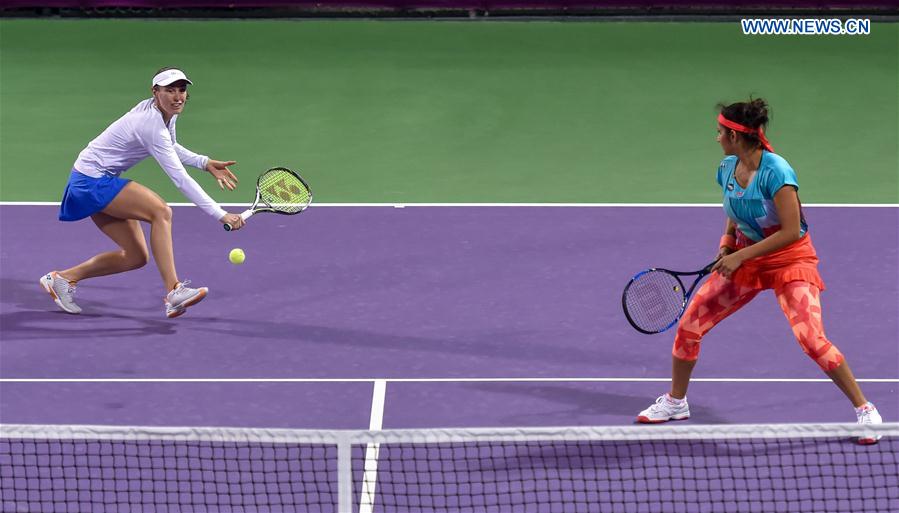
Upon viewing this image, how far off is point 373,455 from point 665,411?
5.52 feet

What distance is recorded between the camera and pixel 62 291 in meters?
9.77

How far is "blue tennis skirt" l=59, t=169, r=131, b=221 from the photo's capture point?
373 inches

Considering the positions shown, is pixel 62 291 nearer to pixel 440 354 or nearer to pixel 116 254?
pixel 116 254

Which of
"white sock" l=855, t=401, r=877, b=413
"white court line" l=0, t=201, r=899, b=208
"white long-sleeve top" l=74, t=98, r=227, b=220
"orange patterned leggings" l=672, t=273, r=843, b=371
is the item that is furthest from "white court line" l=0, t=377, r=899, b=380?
"white court line" l=0, t=201, r=899, b=208

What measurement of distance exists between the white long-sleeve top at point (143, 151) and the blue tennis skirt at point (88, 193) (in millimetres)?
53

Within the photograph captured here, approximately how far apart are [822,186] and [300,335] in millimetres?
5329

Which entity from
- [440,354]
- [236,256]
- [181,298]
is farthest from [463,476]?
[236,256]

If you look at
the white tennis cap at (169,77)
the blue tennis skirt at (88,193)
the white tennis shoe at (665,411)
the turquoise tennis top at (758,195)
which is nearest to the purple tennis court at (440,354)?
the white tennis shoe at (665,411)

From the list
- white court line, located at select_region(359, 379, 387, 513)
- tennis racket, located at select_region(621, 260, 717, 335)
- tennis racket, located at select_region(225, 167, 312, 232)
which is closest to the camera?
white court line, located at select_region(359, 379, 387, 513)

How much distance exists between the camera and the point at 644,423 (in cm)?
796

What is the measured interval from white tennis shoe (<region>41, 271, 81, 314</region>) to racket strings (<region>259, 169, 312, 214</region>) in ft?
4.64

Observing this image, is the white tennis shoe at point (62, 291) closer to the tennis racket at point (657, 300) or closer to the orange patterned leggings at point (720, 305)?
the tennis racket at point (657, 300)

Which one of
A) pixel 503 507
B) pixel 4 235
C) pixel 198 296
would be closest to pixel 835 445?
pixel 503 507

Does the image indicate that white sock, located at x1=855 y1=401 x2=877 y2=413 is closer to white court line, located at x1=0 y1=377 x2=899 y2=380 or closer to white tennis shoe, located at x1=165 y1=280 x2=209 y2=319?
white court line, located at x1=0 y1=377 x2=899 y2=380
